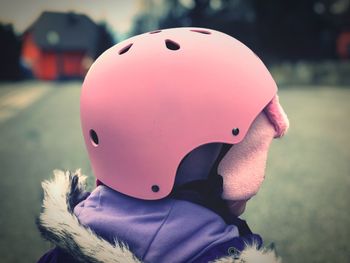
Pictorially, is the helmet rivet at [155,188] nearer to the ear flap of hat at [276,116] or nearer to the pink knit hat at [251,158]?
the pink knit hat at [251,158]

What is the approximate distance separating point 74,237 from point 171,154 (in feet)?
1.21

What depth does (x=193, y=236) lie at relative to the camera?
1.10m

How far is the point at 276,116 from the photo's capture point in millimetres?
1285

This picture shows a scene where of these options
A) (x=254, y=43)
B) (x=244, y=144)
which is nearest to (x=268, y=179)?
(x=244, y=144)

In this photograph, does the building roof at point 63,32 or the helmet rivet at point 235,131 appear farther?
the building roof at point 63,32

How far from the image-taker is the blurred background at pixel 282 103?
3.26 metres

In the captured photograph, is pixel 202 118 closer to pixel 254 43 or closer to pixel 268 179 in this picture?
pixel 268 179

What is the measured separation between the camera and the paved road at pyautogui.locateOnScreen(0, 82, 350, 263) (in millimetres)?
3018

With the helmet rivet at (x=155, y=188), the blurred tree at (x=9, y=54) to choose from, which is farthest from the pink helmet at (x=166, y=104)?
the blurred tree at (x=9, y=54)

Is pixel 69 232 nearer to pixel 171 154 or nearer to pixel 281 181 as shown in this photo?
pixel 171 154

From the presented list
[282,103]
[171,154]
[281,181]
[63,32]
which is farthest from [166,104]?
[63,32]

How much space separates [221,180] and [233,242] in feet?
0.69

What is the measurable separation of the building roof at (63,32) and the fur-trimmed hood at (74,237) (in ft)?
71.2

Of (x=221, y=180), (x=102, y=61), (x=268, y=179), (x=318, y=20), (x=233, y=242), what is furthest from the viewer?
(x=318, y=20)
